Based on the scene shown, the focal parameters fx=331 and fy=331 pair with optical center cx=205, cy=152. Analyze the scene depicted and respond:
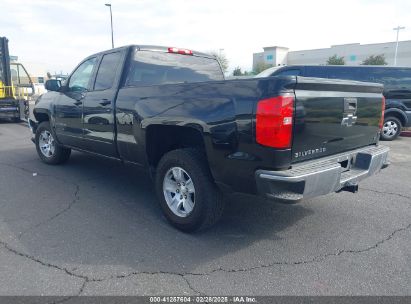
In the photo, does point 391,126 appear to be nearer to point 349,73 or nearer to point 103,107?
point 349,73

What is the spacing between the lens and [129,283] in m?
2.59

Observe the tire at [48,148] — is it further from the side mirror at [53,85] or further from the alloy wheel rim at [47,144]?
the side mirror at [53,85]

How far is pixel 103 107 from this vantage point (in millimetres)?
4305

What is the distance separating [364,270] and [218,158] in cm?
155

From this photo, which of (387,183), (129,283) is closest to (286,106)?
(129,283)

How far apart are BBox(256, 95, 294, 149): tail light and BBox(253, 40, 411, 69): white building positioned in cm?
5911

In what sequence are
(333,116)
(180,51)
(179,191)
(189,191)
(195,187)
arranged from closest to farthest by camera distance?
(333,116) < (195,187) < (189,191) < (179,191) < (180,51)

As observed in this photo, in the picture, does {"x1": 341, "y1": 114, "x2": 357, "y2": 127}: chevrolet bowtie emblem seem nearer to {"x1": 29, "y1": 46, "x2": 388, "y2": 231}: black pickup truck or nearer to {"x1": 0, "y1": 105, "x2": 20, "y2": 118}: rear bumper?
{"x1": 29, "y1": 46, "x2": 388, "y2": 231}: black pickup truck

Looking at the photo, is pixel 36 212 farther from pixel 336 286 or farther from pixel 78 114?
pixel 336 286

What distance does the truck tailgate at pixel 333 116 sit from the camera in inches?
109

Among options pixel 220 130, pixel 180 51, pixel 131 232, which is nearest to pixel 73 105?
pixel 180 51

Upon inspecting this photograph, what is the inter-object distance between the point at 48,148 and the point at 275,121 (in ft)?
16.6

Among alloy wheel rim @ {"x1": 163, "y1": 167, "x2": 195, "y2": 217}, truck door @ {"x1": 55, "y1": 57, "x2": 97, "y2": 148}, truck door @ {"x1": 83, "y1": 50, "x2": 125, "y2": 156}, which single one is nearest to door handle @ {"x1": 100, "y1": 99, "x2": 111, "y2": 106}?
truck door @ {"x1": 83, "y1": 50, "x2": 125, "y2": 156}

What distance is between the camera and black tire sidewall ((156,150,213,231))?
316cm
